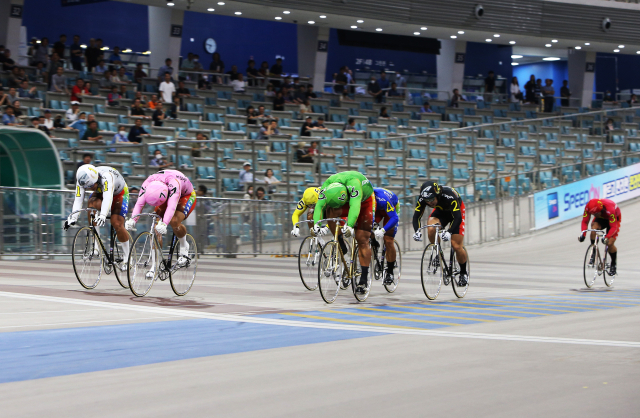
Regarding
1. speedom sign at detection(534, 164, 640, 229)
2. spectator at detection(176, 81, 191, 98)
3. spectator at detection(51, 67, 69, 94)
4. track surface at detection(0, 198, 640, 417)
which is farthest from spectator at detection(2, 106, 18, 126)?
speedom sign at detection(534, 164, 640, 229)

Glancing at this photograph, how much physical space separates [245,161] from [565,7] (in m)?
18.6

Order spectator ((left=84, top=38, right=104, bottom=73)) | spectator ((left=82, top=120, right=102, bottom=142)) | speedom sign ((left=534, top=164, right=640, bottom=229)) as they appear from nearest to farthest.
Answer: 1. spectator ((left=82, top=120, right=102, bottom=142))
2. spectator ((left=84, top=38, right=104, bottom=73))
3. speedom sign ((left=534, top=164, right=640, bottom=229))

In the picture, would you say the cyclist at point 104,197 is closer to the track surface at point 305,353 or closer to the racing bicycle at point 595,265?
the track surface at point 305,353

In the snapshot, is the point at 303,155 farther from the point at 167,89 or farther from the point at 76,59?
the point at 76,59

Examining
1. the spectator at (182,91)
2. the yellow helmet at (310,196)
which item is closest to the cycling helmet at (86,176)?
the yellow helmet at (310,196)

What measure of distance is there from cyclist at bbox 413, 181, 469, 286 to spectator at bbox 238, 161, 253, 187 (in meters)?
7.98

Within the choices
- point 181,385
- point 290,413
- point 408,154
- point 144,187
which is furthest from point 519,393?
point 408,154

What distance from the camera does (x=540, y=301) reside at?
10328 millimetres

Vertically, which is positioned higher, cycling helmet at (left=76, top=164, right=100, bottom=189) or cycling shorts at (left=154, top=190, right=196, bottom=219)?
cycling helmet at (left=76, top=164, right=100, bottom=189)

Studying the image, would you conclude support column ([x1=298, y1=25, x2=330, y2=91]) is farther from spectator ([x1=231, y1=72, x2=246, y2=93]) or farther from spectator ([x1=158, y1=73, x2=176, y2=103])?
spectator ([x1=158, y1=73, x2=176, y2=103])

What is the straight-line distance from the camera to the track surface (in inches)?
170

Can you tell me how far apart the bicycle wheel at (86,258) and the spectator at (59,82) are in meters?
11.0

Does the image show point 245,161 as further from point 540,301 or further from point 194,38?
point 194,38

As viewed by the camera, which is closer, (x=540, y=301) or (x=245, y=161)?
(x=540, y=301)
